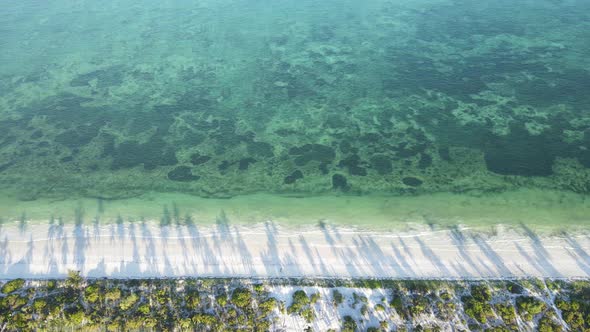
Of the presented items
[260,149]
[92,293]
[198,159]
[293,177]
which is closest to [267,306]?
[92,293]

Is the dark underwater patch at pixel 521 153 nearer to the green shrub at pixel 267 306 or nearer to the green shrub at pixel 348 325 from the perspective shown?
the green shrub at pixel 348 325

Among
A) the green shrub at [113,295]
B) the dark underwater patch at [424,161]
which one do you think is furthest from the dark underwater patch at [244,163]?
the dark underwater patch at [424,161]

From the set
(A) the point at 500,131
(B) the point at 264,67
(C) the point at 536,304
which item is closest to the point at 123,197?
(B) the point at 264,67

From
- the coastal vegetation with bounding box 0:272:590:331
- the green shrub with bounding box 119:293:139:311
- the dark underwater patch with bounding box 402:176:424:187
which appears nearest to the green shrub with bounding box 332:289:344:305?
the coastal vegetation with bounding box 0:272:590:331

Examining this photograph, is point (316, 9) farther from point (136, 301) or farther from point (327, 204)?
point (136, 301)

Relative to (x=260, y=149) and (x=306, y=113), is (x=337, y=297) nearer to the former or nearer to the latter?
(x=260, y=149)

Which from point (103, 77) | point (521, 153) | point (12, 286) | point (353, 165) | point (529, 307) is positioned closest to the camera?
point (529, 307)
